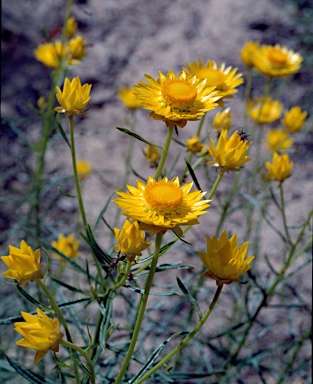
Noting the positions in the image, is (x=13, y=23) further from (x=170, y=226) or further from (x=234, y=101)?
(x=170, y=226)

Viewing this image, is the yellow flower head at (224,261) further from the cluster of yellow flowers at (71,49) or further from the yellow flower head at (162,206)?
the cluster of yellow flowers at (71,49)

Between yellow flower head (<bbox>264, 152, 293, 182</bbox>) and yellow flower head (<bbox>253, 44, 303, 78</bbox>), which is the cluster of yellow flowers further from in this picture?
yellow flower head (<bbox>264, 152, 293, 182</bbox>)

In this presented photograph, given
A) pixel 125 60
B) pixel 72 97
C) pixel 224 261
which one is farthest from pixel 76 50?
pixel 125 60

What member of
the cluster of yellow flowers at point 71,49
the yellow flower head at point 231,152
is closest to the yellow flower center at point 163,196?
the yellow flower head at point 231,152

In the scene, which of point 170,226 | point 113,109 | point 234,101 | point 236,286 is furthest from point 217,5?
point 170,226

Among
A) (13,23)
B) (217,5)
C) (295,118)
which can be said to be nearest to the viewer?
(295,118)

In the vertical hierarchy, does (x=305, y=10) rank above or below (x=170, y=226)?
above

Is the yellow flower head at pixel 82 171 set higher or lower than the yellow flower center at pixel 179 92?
higher
